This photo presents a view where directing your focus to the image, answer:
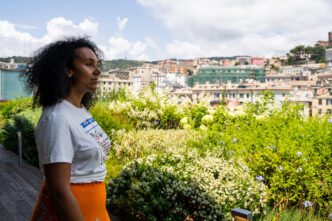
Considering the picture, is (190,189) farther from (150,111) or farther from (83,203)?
(150,111)

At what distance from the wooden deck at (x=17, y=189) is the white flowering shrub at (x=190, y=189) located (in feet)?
1.89

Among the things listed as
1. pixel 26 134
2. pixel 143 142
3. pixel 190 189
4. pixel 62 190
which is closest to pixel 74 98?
pixel 62 190

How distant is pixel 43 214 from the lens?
143 centimetres

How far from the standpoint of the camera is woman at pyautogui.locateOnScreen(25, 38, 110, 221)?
4.20 feet

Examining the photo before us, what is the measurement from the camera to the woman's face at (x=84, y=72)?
148 cm

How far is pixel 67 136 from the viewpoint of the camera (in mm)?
1295

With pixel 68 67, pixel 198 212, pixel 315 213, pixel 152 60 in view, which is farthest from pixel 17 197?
pixel 152 60

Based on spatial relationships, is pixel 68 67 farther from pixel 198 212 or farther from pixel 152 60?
pixel 152 60

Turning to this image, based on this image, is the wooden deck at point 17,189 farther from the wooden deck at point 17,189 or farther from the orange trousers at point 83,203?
the orange trousers at point 83,203

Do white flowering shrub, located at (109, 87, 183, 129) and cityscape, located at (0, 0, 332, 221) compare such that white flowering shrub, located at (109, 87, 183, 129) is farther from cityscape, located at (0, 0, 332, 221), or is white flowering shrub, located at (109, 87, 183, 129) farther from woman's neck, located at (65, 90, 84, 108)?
woman's neck, located at (65, 90, 84, 108)

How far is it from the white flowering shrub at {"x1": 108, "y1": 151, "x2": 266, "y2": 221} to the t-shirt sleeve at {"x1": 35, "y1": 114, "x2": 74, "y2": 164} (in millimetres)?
1753

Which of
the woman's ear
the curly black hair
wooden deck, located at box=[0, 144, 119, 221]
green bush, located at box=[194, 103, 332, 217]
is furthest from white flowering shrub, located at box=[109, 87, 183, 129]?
the woman's ear

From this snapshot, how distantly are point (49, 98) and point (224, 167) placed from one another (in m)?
2.17

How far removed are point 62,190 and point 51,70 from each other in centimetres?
48
